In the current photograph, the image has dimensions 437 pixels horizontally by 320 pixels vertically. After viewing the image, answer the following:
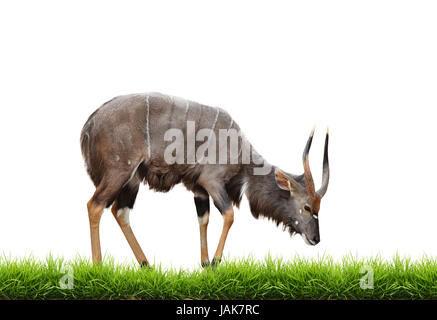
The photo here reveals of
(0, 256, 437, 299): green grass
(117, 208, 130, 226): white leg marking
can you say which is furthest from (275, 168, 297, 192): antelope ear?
(117, 208, 130, 226): white leg marking

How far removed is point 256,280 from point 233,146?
1.35m

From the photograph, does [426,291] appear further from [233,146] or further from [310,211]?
[233,146]

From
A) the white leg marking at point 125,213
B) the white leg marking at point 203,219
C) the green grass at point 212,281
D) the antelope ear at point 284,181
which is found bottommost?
the green grass at point 212,281

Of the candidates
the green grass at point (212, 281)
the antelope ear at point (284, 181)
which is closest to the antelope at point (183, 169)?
the antelope ear at point (284, 181)

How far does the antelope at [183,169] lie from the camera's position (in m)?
6.13

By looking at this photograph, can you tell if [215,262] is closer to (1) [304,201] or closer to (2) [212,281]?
(2) [212,281]

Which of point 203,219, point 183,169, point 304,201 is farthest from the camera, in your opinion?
point 203,219

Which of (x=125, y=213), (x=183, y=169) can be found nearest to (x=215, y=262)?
(x=183, y=169)

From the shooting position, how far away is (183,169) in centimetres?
630

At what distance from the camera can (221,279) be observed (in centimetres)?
567

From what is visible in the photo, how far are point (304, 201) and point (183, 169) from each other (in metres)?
1.14

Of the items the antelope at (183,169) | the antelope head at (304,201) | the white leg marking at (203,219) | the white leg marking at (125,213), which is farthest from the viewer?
the white leg marking at (203,219)

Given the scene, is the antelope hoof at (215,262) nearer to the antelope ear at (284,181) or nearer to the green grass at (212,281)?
the green grass at (212,281)

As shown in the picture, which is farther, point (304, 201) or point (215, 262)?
point (304, 201)
